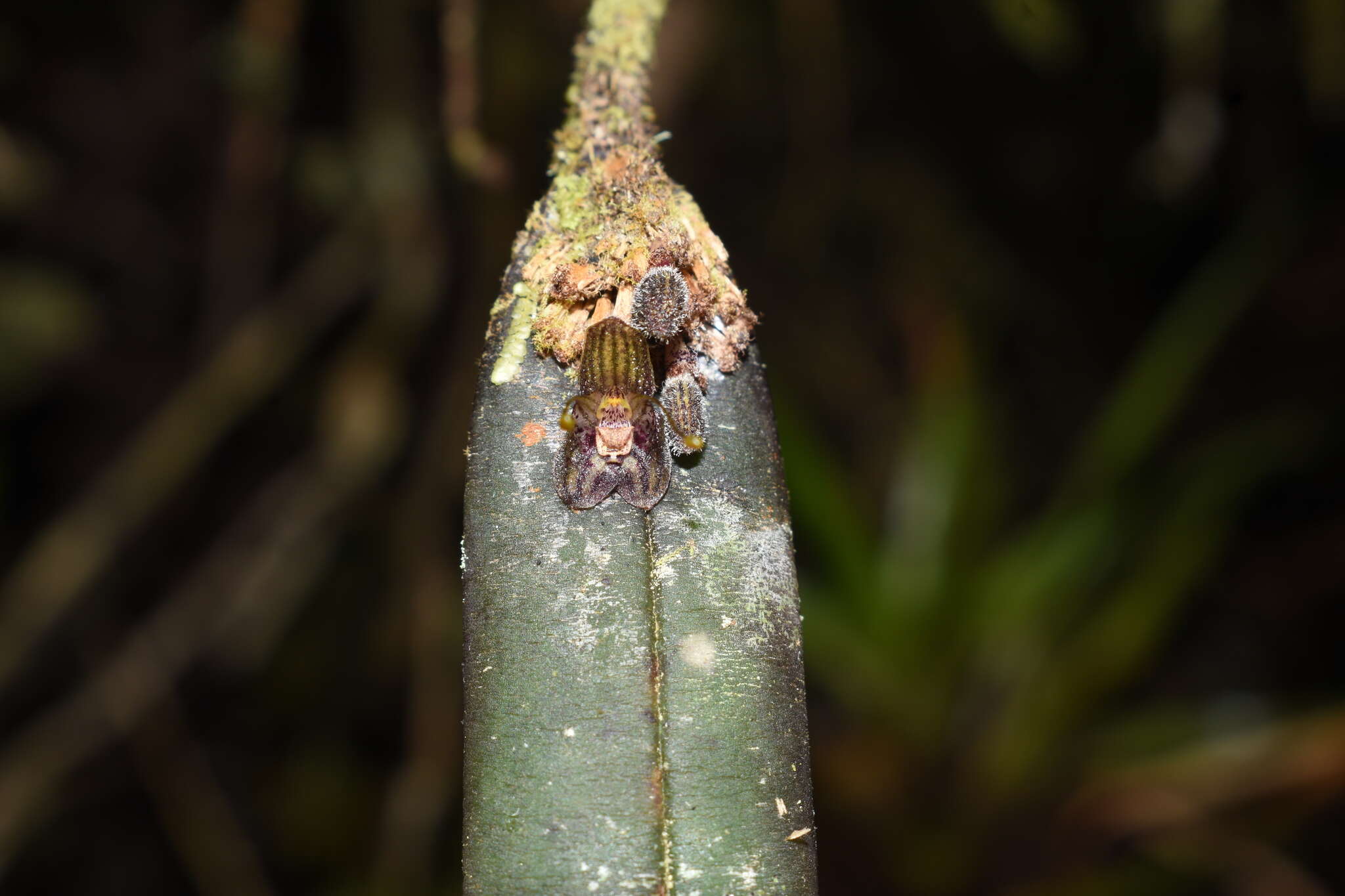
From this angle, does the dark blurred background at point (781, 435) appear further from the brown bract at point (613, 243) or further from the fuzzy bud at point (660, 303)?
the fuzzy bud at point (660, 303)

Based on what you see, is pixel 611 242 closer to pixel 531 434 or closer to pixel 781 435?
pixel 531 434

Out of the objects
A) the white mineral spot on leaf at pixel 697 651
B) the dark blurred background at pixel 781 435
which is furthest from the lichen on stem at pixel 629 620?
the dark blurred background at pixel 781 435

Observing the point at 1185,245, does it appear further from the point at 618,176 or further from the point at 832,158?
the point at 618,176

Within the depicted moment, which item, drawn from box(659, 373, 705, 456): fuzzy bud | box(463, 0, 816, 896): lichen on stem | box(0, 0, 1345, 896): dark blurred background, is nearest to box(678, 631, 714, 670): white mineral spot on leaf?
box(463, 0, 816, 896): lichen on stem

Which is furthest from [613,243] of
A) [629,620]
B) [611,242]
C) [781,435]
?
[781,435]

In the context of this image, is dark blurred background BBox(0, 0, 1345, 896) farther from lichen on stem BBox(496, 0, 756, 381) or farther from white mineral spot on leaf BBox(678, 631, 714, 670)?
white mineral spot on leaf BBox(678, 631, 714, 670)
